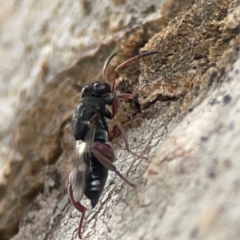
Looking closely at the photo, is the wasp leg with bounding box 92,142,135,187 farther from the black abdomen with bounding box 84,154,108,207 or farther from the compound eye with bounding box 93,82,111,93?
the compound eye with bounding box 93,82,111,93

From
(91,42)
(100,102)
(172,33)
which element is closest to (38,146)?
(100,102)

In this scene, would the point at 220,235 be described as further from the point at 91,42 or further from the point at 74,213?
the point at 91,42

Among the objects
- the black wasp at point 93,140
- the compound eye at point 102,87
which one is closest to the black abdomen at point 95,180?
the black wasp at point 93,140

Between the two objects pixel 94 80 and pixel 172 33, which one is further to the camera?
pixel 94 80

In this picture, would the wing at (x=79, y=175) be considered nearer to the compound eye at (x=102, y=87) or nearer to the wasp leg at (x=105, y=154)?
the wasp leg at (x=105, y=154)

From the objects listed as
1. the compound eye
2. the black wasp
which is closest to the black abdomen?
the black wasp

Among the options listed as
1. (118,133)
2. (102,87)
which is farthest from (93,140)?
(102,87)
